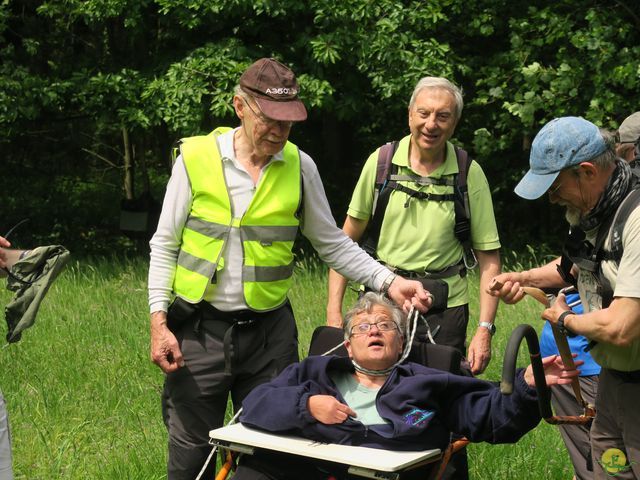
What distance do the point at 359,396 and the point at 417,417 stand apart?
1.27ft

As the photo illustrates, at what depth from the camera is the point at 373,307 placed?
497 cm

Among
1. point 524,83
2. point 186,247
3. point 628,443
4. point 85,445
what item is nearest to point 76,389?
point 85,445

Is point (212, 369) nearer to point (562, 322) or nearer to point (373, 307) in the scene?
point (373, 307)

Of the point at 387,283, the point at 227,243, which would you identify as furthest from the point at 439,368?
the point at 227,243

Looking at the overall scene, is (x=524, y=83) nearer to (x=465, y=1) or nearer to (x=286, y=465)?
(x=465, y=1)

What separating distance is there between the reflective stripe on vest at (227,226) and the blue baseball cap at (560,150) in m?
1.23

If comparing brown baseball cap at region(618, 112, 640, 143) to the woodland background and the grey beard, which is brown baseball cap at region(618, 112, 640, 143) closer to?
the grey beard

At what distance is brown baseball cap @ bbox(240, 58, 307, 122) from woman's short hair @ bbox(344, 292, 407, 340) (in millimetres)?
927

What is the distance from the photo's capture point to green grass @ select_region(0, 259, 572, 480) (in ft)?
19.4

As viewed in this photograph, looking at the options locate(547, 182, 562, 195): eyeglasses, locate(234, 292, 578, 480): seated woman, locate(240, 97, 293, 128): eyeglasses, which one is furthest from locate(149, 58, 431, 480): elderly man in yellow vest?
locate(547, 182, 562, 195): eyeglasses

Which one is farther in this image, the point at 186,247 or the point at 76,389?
the point at 76,389

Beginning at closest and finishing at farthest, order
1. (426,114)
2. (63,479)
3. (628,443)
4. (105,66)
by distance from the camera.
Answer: (628,443), (426,114), (63,479), (105,66)

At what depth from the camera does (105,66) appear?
49.3 feet

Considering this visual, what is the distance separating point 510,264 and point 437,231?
26.1ft
